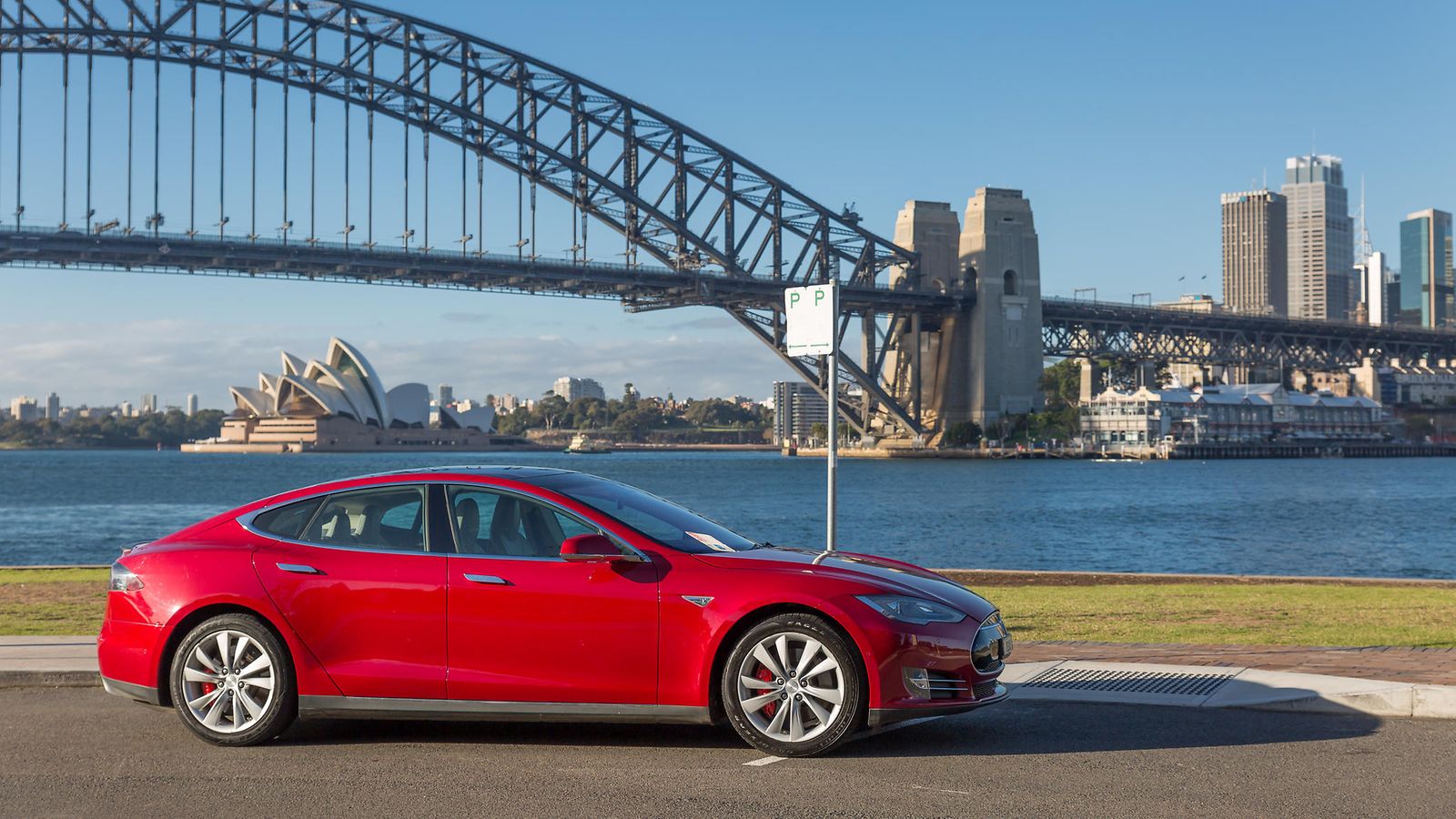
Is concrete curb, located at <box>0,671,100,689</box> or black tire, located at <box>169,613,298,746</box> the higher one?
black tire, located at <box>169,613,298,746</box>

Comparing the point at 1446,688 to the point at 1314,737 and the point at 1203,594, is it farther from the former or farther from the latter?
the point at 1203,594

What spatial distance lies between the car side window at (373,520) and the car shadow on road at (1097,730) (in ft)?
8.61

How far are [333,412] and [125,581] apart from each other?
493 ft

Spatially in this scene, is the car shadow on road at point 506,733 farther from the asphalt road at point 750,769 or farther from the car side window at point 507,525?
the car side window at point 507,525

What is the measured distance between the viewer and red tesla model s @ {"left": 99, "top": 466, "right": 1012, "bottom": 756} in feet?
23.9

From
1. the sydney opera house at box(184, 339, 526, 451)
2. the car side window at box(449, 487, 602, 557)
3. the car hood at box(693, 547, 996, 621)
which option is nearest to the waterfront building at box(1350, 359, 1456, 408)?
the sydney opera house at box(184, 339, 526, 451)

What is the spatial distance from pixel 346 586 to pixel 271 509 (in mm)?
782

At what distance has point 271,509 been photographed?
8.16 metres

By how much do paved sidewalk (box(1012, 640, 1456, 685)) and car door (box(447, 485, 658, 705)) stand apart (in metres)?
3.52

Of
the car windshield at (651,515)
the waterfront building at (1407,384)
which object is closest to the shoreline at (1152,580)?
the car windshield at (651,515)

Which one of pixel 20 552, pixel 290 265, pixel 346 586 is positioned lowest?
pixel 20 552

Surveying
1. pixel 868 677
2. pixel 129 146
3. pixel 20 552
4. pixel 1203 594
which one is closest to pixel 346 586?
pixel 868 677

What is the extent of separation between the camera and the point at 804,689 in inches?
286

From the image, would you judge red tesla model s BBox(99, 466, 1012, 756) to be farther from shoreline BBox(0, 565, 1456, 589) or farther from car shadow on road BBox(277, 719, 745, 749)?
shoreline BBox(0, 565, 1456, 589)
